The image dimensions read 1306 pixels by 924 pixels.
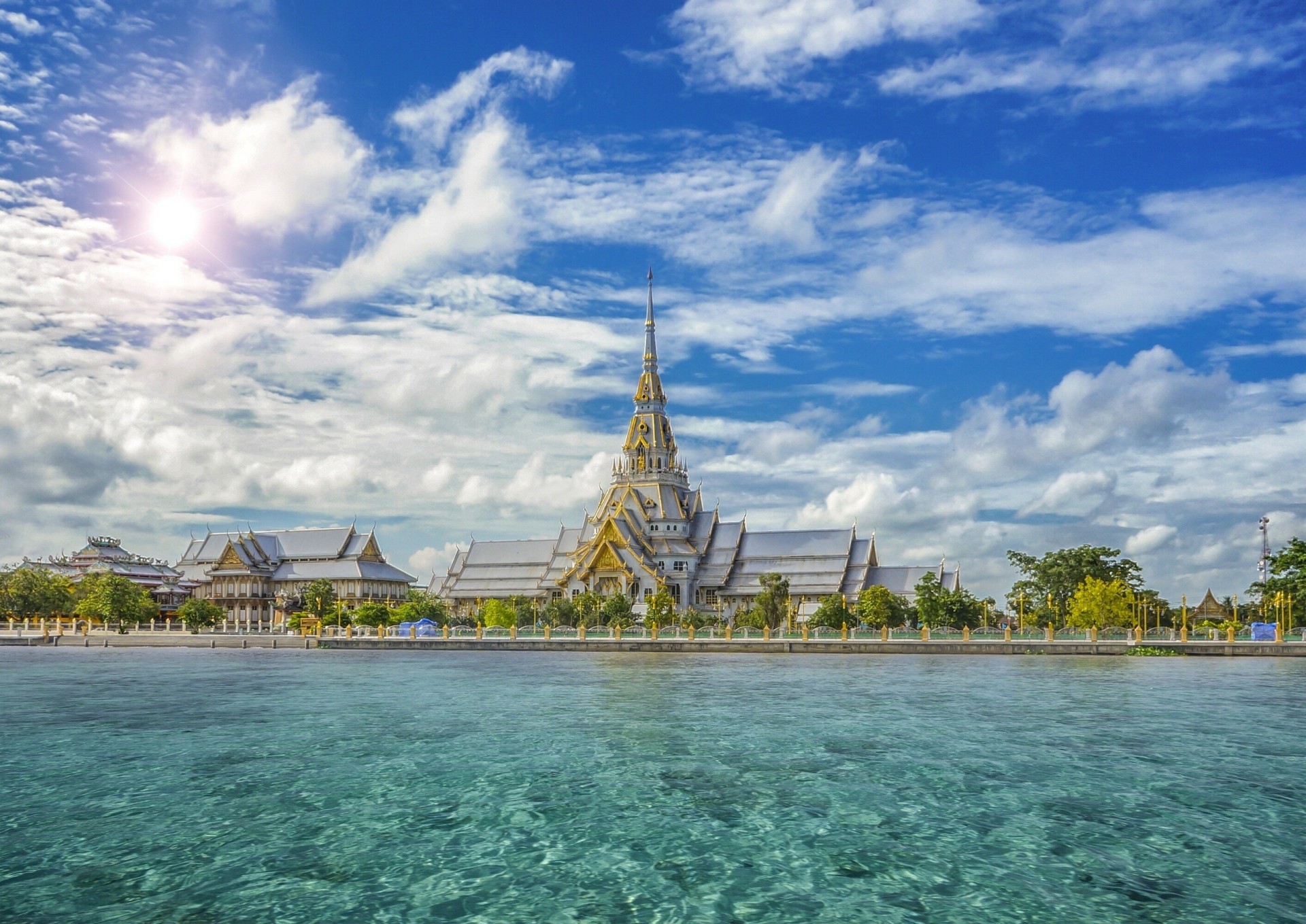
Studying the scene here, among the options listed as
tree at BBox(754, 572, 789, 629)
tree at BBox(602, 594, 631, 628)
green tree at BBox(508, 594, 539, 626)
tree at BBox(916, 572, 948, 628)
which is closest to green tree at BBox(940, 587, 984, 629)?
tree at BBox(916, 572, 948, 628)

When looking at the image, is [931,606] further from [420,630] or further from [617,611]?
[420,630]

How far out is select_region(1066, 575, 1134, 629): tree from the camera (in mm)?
74500

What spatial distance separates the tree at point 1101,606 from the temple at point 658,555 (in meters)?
20.4

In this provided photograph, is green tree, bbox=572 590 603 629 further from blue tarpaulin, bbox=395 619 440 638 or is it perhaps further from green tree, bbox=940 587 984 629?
green tree, bbox=940 587 984 629

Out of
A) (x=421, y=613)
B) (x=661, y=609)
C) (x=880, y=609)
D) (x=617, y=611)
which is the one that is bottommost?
(x=421, y=613)

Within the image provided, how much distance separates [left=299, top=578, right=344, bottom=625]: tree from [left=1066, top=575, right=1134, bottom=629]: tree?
212ft

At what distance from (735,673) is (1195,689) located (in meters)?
19.8

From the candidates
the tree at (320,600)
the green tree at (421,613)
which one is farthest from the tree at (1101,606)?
the tree at (320,600)

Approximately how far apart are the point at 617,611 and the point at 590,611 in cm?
367

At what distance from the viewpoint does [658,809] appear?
18.0 metres

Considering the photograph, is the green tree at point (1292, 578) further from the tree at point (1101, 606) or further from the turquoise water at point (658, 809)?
the turquoise water at point (658, 809)

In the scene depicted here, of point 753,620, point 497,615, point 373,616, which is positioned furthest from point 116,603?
point 753,620

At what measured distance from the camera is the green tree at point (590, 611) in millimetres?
90700

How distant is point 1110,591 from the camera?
246 feet
